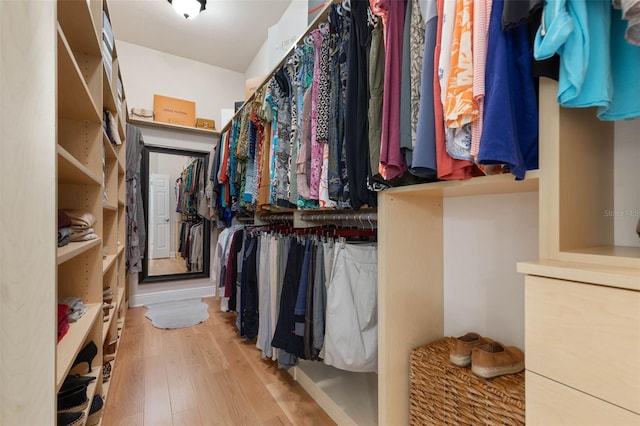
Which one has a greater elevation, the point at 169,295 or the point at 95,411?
the point at 95,411

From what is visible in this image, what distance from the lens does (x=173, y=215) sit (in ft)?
12.2

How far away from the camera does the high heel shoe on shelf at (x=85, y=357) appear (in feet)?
4.19

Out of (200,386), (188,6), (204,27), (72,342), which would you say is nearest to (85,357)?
(72,342)

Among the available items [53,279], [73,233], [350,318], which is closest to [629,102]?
[350,318]

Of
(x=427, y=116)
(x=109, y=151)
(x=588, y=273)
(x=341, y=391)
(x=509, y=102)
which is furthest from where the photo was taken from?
(x=109, y=151)

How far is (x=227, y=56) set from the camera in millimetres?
3637

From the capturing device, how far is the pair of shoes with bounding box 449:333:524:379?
89cm

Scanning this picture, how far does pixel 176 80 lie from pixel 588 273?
4.25m

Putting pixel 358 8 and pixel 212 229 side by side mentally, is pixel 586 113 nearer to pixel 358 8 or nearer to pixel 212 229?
pixel 358 8

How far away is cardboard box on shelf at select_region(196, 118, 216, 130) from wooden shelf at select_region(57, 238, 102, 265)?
2506 mm

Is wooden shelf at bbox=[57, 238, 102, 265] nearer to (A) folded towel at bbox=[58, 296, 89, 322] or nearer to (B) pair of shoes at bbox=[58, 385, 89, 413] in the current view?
(A) folded towel at bbox=[58, 296, 89, 322]

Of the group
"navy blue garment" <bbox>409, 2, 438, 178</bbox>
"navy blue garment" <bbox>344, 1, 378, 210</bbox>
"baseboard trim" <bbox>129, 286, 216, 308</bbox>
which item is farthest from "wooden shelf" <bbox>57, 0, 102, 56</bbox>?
"baseboard trim" <bbox>129, 286, 216, 308</bbox>

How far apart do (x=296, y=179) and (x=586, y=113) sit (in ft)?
3.57

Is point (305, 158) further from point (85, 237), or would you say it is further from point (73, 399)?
point (73, 399)
